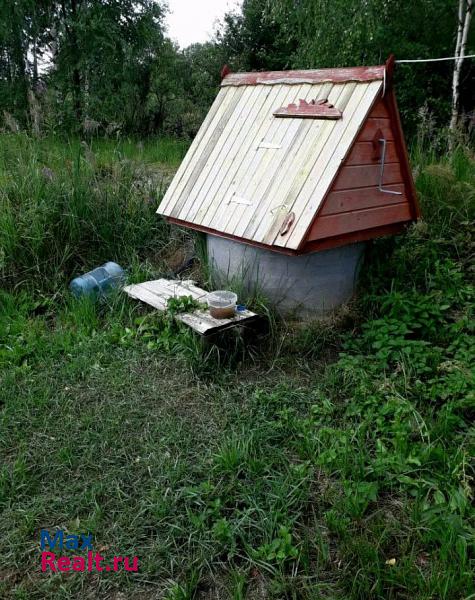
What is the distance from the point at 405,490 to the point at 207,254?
2459mm

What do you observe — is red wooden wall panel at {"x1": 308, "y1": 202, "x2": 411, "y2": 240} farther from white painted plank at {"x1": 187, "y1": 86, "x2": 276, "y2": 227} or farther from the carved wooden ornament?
white painted plank at {"x1": 187, "y1": 86, "x2": 276, "y2": 227}

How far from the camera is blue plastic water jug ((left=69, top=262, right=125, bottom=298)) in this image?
4172 mm

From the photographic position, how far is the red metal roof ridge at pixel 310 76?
341 cm

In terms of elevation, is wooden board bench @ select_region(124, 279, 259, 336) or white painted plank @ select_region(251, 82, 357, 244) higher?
white painted plank @ select_region(251, 82, 357, 244)

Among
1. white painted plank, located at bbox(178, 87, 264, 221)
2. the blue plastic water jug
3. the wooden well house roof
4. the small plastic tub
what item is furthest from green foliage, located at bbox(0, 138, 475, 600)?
white painted plank, located at bbox(178, 87, 264, 221)

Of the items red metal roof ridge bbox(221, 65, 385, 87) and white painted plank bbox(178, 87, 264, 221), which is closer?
red metal roof ridge bbox(221, 65, 385, 87)

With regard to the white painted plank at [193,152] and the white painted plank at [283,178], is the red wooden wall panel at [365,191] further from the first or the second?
the white painted plank at [193,152]

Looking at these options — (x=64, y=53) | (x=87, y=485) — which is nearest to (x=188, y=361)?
(x=87, y=485)

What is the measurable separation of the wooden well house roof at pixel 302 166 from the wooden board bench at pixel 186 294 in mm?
492

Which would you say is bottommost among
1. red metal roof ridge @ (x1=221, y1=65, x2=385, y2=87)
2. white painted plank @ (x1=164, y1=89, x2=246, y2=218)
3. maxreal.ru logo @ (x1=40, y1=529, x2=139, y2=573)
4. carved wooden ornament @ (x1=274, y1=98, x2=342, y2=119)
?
maxreal.ru logo @ (x1=40, y1=529, x2=139, y2=573)

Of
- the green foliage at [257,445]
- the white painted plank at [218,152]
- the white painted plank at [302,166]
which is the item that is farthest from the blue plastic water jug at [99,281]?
the white painted plank at [302,166]

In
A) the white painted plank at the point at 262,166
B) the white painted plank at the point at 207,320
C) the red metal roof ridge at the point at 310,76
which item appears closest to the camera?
the white painted plank at the point at 207,320

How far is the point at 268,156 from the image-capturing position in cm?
372

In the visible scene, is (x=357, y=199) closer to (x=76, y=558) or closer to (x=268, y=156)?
(x=268, y=156)
